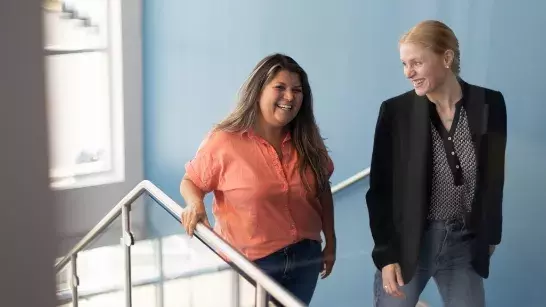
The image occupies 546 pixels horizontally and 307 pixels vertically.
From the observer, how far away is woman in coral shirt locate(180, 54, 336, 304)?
1.82 m

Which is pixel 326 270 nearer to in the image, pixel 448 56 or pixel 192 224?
pixel 192 224

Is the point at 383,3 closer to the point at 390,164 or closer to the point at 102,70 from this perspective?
the point at 390,164

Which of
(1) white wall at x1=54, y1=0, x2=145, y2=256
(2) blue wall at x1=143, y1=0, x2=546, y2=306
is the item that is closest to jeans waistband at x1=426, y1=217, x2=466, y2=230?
(2) blue wall at x1=143, y1=0, x2=546, y2=306

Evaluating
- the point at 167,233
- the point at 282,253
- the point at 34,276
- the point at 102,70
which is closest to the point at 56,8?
the point at 102,70

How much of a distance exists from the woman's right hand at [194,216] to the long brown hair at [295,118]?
0.21m

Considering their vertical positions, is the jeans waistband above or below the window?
below

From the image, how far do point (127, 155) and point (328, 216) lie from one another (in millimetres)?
558

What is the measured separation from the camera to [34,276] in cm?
114

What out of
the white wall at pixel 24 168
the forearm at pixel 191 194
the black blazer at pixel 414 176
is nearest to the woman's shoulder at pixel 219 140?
the forearm at pixel 191 194

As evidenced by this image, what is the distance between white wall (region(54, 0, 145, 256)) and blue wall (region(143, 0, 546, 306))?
0.03 metres

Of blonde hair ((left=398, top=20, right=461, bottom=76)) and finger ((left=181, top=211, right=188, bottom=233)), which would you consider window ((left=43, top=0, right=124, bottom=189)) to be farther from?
blonde hair ((left=398, top=20, right=461, bottom=76))

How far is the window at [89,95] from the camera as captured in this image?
63.3 inches

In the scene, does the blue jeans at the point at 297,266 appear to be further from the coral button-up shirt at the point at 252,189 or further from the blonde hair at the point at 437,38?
the blonde hair at the point at 437,38

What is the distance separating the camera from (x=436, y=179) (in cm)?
183
